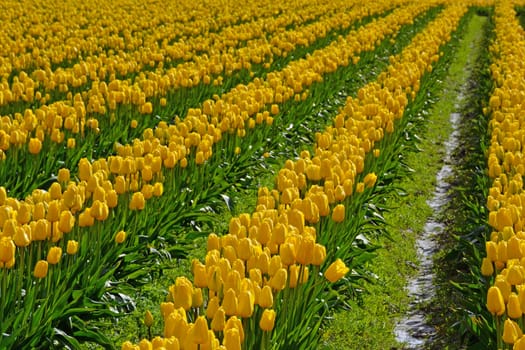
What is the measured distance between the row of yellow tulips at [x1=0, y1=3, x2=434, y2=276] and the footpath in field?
3.98ft

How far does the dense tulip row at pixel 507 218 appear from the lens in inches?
142

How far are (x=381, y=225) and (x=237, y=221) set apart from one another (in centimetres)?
326

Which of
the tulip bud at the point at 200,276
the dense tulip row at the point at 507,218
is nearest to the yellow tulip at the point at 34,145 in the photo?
the tulip bud at the point at 200,276

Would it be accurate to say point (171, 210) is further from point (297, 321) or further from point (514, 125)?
point (514, 125)

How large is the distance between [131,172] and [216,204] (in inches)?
70.9

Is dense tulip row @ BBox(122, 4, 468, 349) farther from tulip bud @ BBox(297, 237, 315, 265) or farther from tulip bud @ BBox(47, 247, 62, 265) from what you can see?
tulip bud @ BBox(47, 247, 62, 265)

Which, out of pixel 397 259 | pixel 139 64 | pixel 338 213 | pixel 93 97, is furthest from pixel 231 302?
pixel 139 64

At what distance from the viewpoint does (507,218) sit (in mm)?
4855

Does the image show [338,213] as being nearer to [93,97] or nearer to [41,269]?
[41,269]

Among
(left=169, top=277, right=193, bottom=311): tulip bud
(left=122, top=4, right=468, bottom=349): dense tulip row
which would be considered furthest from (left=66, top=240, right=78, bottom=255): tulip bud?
(left=169, top=277, right=193, bottom=311): tulip bud

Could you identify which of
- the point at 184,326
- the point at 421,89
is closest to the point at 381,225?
the point at 184,326

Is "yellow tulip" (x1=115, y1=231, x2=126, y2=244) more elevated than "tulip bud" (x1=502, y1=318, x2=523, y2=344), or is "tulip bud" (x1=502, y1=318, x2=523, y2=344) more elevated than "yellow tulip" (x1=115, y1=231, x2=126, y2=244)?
"tulip bud" (x1=502, y1=318, x2=523, y2=344)

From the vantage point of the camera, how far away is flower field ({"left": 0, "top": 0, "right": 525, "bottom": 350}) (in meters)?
3.74

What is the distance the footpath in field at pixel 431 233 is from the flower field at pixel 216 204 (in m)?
0.31
